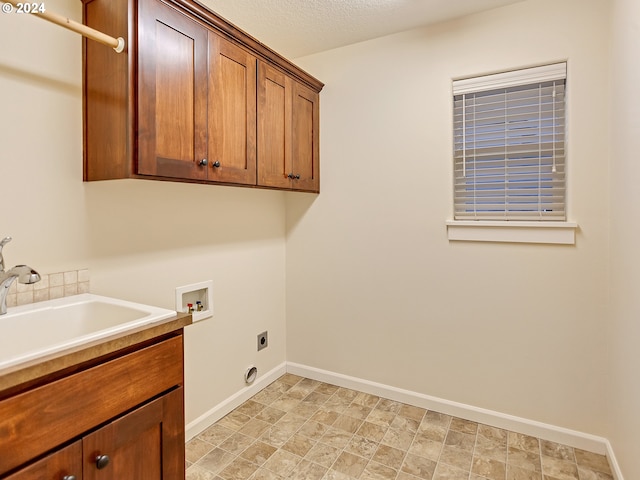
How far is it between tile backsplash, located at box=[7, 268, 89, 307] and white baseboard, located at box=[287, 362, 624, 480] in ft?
5.53

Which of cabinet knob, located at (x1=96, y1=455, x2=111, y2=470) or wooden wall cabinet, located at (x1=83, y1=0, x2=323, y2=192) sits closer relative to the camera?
cabinet knob, located at (x1=96, y1=455, x2=111, y2=470)

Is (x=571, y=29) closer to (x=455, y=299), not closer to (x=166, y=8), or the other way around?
(x=455, y=299)

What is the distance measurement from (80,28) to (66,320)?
3.30 feet

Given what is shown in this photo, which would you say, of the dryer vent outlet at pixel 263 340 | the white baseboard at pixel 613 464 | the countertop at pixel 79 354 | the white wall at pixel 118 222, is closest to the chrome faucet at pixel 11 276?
the white wall at pixel 118 222

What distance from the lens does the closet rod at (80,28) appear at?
1.13 meters

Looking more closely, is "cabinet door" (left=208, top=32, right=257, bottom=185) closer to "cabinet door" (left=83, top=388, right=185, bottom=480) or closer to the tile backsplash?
the tile backsplash

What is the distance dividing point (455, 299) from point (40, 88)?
223 centimetres

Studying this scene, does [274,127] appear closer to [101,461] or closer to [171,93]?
[171,93]

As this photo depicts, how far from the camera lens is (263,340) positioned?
2.59 metres

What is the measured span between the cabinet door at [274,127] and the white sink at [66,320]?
96cm

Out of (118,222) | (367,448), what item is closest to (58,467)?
(118,222)

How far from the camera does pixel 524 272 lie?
202 cm

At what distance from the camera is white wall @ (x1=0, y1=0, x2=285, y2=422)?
135 centimetres

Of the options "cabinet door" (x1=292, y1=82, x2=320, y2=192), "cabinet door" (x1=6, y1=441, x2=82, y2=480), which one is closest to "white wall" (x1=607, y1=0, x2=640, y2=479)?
"cabinet door" (x1=292, y1=82, x2=320, y2=192)
